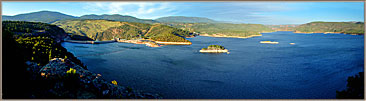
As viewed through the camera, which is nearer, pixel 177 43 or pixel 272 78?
pixel 272 78

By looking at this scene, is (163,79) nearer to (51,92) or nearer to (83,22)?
(51,92)

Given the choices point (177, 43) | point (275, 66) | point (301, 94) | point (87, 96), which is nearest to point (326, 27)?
point (177, 43)

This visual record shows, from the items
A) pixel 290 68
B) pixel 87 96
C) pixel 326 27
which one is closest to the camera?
pixel 87 96

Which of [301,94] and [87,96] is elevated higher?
[87,96]

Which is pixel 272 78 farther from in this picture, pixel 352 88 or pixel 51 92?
pixel 51 92

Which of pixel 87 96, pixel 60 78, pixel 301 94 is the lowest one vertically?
pixel 301 94

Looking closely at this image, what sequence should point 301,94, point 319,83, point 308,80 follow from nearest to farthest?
point 301,94, point 319,83, point 308,80

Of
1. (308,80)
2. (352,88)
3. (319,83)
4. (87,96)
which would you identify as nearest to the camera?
(87,96)

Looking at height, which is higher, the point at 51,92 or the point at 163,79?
the point at 51,92

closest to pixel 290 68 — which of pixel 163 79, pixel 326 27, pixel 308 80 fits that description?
pixel 308 80
